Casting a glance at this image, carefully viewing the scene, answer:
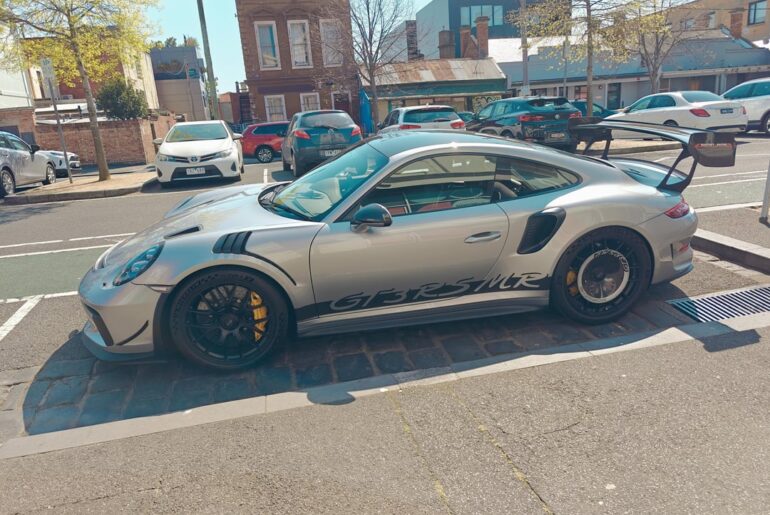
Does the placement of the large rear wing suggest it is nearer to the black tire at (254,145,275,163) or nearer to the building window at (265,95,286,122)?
the black tire at (254,145,275,163)

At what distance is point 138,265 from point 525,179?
267cm

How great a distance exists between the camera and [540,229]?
3602mm

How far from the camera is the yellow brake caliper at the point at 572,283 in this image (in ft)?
12.3

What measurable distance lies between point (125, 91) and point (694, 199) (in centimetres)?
2044

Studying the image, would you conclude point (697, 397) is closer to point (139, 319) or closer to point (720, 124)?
point (139, 319)

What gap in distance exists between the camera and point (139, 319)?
3.18 m

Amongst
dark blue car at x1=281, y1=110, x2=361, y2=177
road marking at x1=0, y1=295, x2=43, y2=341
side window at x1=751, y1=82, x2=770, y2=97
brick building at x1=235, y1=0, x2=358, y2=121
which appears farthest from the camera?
brick building at x1=235, y1=0, x2=358, y2=121

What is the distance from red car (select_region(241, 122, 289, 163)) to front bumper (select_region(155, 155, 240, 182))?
284 inches

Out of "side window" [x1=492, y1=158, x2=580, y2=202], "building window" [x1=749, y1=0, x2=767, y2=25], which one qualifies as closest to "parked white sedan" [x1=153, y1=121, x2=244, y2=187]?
"side window" [x1=492, y1=158, x2=580, y2=202]

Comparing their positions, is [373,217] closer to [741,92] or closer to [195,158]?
[195,158]

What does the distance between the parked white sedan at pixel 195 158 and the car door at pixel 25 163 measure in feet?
11.0

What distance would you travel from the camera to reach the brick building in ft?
93.2

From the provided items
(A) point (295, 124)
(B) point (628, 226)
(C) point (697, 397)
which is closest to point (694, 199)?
(B) point (628, 226)

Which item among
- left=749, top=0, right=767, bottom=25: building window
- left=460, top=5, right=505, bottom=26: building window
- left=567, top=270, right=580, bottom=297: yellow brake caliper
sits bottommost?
left=567, top=270, right=580, bottom=297: yellow brake caliper
